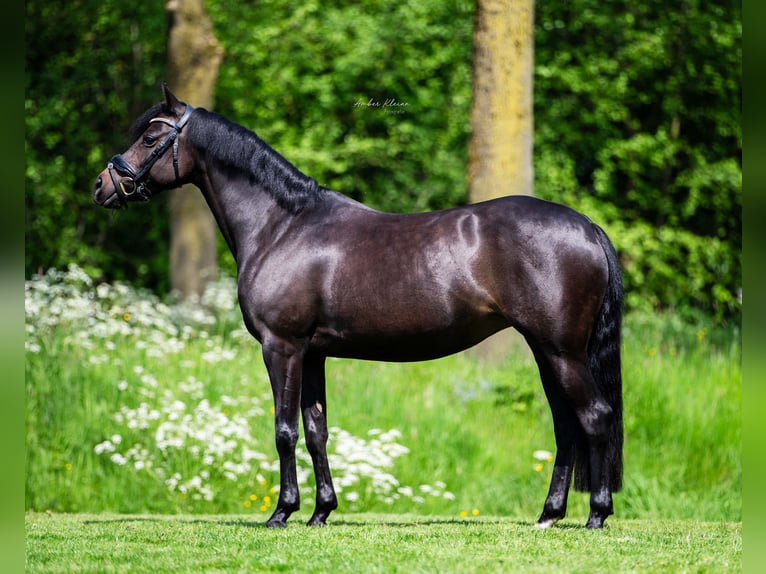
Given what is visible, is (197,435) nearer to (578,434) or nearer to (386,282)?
(386,282)

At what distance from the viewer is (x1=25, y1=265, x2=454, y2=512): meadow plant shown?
27.7 feet

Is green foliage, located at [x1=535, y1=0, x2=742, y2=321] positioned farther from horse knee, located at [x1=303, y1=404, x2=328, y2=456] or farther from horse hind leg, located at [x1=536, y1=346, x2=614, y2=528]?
horse knee, located at [x1=303, y1=404, x2=328, y2=456]

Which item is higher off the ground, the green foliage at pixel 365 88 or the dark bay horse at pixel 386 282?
the green foliage at pixel 365 88

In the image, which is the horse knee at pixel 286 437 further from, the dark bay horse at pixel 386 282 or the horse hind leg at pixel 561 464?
the horse hind leg at pixel 561 464

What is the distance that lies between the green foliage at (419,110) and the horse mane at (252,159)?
1173 cm

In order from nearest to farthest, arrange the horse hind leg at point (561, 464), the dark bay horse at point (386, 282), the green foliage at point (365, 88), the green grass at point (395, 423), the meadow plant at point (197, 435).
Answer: the dark bay horse at point (386, 282) < the horse hind leg at point (561, 464) < the meadow plant at point (197, 435) < the green grass at point (395, 423) < the green foliage at point (365, 88)

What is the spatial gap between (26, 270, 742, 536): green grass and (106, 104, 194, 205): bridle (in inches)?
117

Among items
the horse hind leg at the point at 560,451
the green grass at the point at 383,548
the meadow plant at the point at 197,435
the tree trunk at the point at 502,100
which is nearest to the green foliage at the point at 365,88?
the tree trunk at the point at 502,100

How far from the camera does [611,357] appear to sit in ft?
18.9

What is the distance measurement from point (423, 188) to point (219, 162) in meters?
12.6

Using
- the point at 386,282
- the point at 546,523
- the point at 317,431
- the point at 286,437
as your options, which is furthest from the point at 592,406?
the point at 286,437

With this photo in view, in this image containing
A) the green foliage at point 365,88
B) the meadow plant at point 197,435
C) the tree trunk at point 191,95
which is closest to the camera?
the meadow plant at point 197,435

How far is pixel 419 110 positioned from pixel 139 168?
1332 cm

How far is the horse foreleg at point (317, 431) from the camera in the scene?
6.07 metres
